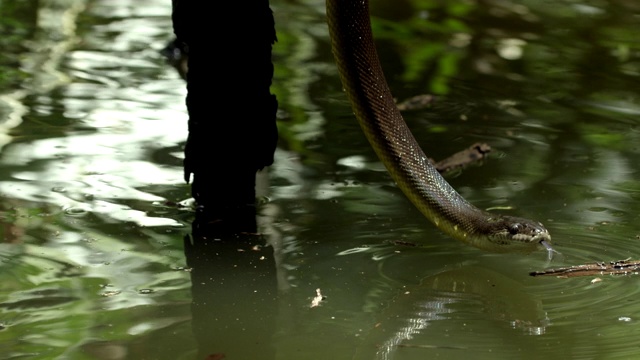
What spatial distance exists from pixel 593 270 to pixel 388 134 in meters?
1.11

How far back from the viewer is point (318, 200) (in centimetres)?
521

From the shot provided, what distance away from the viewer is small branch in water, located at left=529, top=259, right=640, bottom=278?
13.5 ft

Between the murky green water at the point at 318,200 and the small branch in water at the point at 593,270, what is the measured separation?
0.13 ft

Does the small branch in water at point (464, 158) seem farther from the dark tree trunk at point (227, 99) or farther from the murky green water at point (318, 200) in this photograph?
the dark tree trunk at point (227, 99)

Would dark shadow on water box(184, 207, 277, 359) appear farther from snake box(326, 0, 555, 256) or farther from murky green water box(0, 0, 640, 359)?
snake box(326, 0, 555, 256)

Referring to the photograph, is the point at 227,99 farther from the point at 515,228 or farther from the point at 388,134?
the point at 515,228

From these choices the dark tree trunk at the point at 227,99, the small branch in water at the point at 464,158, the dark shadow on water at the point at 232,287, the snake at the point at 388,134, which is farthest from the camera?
the small branch in water at the point at 464,158

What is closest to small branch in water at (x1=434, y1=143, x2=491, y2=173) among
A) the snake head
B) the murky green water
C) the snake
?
the murky green water

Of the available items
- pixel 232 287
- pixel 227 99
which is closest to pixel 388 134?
pixel 227 99

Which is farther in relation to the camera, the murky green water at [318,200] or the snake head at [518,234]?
the snake head at [518,234]

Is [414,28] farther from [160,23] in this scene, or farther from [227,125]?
[227,125]

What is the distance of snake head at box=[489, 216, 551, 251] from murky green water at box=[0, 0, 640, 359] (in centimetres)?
9

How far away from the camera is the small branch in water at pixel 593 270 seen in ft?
13.5

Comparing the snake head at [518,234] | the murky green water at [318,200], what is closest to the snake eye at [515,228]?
the snake head at [518,234]
